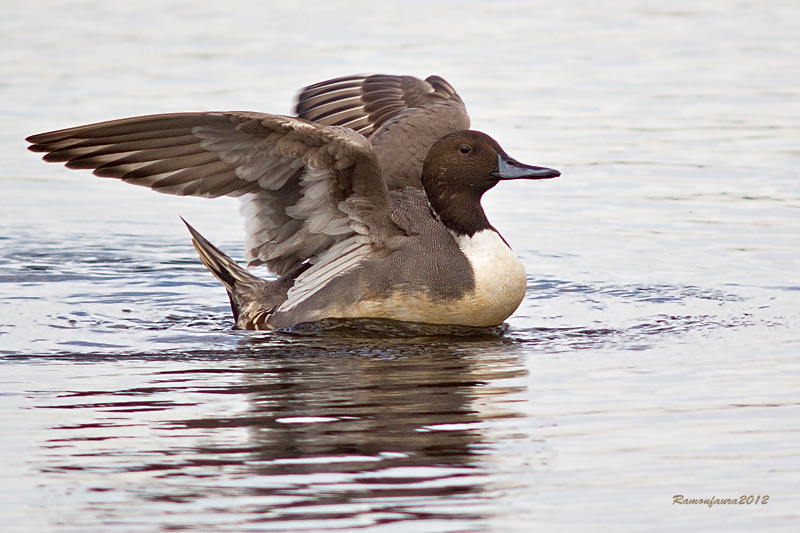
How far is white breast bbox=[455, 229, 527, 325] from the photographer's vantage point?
25.8ft

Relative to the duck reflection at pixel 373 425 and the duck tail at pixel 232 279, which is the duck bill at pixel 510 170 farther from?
the duck tail at pixel 232 279

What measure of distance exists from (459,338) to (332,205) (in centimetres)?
100

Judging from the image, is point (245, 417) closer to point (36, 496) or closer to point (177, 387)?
point (177, 387)

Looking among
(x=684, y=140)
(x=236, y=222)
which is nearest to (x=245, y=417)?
(x=236, y=222)

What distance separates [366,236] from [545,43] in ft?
29.2

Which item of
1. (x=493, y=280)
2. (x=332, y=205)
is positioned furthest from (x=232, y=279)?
(x=493, y=280)

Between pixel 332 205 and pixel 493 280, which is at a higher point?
pixel 332 205

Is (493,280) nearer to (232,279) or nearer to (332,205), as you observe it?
(332,205)

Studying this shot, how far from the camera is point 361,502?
16.0 ft

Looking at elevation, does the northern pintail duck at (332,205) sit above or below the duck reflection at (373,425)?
above

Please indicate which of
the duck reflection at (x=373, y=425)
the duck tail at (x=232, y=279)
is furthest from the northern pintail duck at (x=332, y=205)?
the duck reflection at (x=373, y=425)

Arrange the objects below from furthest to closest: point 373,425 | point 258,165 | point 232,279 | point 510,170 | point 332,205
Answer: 1. point 232,279
2. point 510,170
3. point 332,205
4. point 258,165
5. point 373,425

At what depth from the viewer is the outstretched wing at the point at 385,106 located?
888 cm

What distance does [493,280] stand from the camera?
25.9 ft
